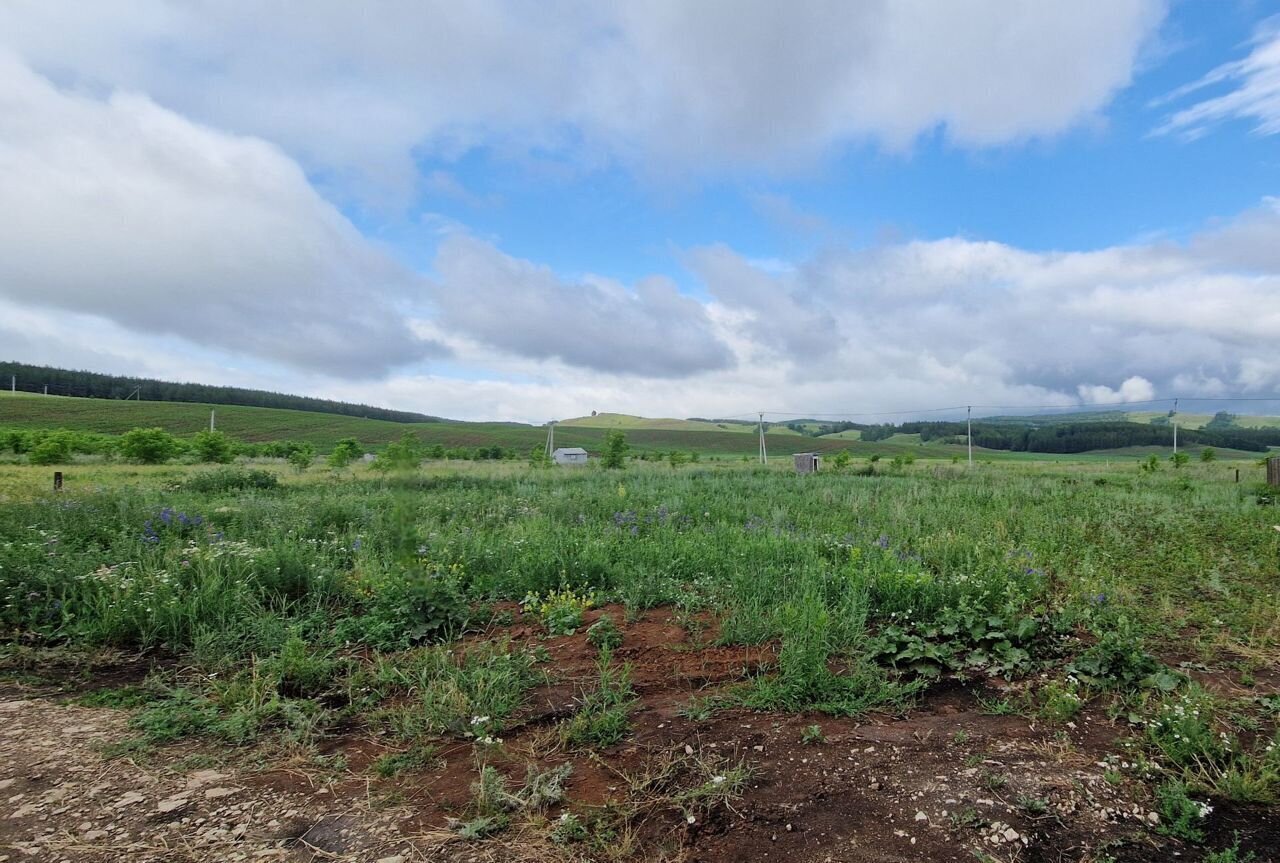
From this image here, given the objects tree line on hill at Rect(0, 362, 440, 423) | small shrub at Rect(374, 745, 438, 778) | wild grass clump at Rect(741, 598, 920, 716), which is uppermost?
tree line on hill at Rect(0, 362, 440, 423)

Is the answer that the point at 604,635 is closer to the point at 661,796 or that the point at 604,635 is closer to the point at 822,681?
the point at 822,681

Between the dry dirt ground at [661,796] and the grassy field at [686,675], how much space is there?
18mm

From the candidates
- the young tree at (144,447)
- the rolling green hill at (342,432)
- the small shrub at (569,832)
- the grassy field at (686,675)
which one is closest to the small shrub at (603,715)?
the grassy field at (686,675)

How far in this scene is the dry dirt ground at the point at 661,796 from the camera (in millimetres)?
2309

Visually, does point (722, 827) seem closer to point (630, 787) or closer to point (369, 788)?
point (630, 787)

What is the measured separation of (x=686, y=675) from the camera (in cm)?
380

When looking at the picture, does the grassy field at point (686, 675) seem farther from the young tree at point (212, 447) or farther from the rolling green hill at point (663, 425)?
the rolling green hill at point (663, 425)

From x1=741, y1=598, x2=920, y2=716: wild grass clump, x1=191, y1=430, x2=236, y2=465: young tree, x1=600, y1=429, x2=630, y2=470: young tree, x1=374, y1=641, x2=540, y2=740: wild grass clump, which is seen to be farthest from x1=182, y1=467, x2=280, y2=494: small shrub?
x1=191, y1=430, x2=236, y2=465: young tree

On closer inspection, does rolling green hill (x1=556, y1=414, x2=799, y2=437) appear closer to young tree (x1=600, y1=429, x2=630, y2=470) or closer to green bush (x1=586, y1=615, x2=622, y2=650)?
young tree (x1=600, y1=429, x2=630, y2=470)

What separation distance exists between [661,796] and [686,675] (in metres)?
1.21

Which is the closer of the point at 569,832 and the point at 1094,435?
the point at 569,832

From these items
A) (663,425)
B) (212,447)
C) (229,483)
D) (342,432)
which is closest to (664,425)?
(663,425)

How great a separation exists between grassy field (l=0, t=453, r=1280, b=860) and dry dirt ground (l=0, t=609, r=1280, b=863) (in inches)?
0.7

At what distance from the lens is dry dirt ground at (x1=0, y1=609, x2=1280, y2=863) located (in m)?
2.31
